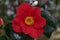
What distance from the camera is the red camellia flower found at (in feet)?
4.46

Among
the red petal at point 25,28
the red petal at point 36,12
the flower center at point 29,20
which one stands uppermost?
the red petal at point 36,12

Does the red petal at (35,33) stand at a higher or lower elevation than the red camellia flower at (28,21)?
lower

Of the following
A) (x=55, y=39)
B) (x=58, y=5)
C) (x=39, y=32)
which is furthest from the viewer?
(x=58, y=5)

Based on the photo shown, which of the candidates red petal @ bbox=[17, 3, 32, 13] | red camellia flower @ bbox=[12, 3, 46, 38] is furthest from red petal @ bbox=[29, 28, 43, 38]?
red petal @ bbox=[17, 3, 32, 13]

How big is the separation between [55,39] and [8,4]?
1049mm

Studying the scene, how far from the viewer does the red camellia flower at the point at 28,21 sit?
1358 mm

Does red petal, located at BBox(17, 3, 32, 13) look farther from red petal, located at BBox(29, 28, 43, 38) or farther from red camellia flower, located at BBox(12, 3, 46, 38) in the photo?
red petal, located at BBox(29, 28, 43, 38)

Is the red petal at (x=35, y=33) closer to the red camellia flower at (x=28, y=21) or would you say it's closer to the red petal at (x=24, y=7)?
the red camellia flower at (x=28, y=21)

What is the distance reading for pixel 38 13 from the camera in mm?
1399

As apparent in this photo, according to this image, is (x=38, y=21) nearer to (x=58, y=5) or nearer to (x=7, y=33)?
(x=7, y=33)

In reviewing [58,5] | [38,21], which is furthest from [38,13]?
[58,5]

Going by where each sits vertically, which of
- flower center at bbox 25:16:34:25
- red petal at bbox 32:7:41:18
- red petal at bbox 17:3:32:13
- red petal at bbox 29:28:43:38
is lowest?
red petal at bbox 29:28:43:38

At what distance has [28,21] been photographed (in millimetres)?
1402

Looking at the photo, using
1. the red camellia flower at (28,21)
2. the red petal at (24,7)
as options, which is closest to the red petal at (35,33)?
the red camellia flower at (28,21)
